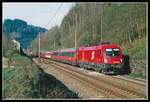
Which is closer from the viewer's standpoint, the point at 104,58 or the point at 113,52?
the point at 113,52

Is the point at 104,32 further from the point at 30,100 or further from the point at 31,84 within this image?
the point at 30,100

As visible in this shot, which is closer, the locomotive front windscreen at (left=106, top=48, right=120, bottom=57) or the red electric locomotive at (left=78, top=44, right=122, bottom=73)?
the red electric locomotive at (left=78, top=44, right=122, bottom=73)

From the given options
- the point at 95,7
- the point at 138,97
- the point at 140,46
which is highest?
the point at 95,7

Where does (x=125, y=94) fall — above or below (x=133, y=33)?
below

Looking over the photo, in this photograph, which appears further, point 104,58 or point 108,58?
point 104,58

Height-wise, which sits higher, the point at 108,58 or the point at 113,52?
the point at 113,52

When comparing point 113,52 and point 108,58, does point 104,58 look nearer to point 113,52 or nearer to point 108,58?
point 108,58

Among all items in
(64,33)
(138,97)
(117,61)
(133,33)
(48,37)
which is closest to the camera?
(138,97)

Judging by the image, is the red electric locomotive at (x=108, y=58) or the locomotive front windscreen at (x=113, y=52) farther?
the locomotive front windscreen at (x=113, y=52)

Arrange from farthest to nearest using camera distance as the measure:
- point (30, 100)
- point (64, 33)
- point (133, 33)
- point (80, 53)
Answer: point (64, 33), point (80, 53), point (133, 33), point (30, 100)

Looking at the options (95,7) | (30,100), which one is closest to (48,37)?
(95,7)

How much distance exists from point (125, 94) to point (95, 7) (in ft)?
136

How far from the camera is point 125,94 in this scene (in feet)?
74.0

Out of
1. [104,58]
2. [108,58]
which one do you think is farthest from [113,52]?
[104,58]
